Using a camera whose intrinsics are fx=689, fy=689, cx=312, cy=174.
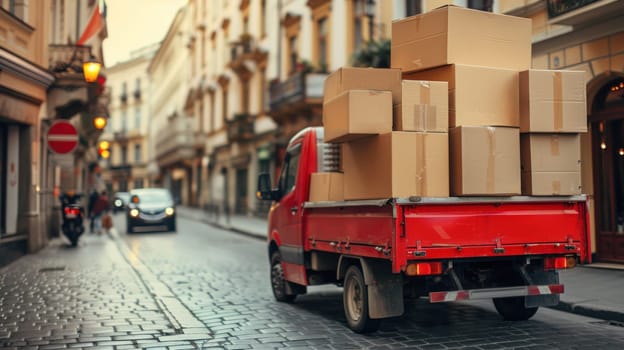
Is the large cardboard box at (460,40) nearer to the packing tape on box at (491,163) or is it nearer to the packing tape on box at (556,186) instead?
the packing tape on box at (491,163)

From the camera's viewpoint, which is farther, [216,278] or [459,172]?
[216,278]

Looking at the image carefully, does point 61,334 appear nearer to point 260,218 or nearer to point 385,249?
point 385,249

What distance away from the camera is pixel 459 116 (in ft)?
20.7

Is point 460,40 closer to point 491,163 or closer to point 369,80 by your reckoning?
point 369,80

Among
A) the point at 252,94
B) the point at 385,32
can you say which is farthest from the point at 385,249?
the point at 252,94

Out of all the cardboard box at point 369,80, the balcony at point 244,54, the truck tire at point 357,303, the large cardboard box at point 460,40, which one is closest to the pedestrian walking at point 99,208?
the balcony at point 244,54

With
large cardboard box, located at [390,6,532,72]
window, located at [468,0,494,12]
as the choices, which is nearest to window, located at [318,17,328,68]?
window, located at [468,0,494,12]

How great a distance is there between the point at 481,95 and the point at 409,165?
104 cm

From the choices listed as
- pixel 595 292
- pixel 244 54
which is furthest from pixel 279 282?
pixel 244 54

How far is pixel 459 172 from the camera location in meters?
6.14

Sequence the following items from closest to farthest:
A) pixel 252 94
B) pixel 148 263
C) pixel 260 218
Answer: pixel 148 263 < pixel 260 218 < pixel 252 94

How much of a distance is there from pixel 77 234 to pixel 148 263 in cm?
502

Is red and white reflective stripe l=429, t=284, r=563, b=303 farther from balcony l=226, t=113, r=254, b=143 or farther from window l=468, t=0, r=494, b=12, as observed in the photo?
balcony l=226, t=113, r=254, b=143

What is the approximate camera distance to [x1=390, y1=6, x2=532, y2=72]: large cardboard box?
6.54m
